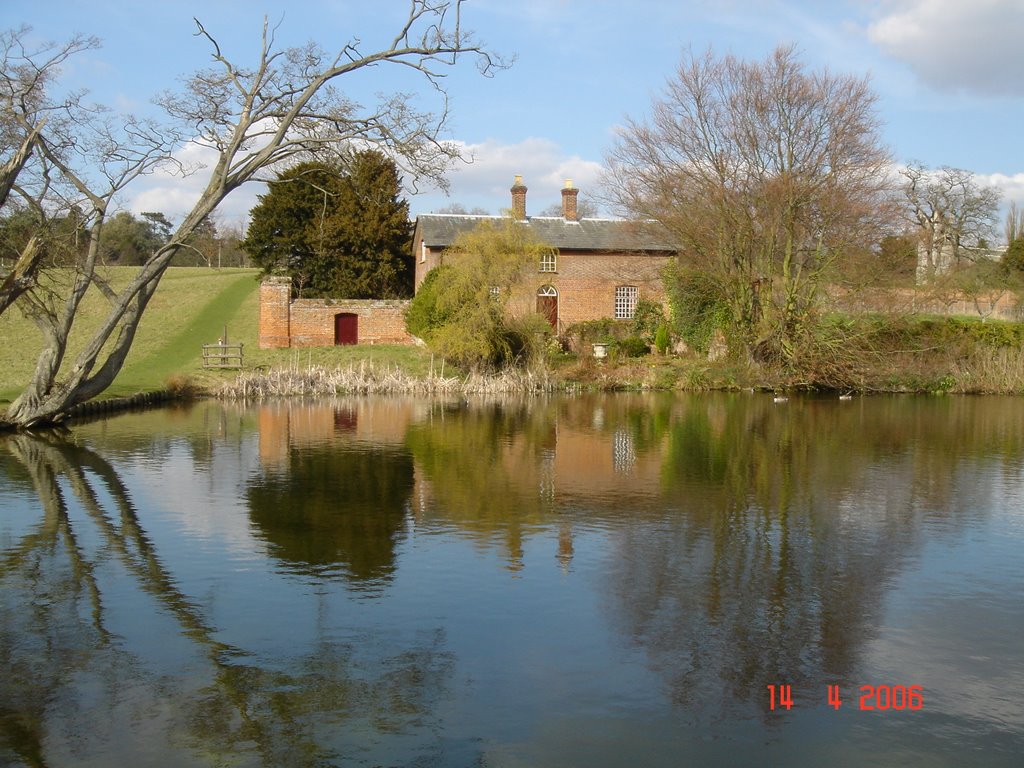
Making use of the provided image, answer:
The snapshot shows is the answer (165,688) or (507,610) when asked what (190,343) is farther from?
(165,688)

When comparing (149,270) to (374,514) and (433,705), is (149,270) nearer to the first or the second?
(374,514)

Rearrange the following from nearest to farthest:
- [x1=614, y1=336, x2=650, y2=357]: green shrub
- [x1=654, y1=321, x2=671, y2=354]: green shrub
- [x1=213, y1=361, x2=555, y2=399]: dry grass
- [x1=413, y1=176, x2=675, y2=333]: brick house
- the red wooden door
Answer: [x1=213, y1=361, x2=555, y2=399]: dry grass, [x1=614, y1=336, x2=650, y2=357]: green shrub, [x1=654, y1=321, x2=671, y2=354]: green shrub, the red wooden door, [x1=413, y1=176, x2=675, y2=333]: brick house

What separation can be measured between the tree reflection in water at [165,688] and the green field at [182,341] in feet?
46.9

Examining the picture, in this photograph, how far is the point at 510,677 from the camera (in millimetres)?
5980

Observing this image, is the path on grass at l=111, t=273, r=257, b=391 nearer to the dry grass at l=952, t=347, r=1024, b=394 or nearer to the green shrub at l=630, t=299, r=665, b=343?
the green shrub at l=630, t=299, r=665, b=343

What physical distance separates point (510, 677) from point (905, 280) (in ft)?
75.7

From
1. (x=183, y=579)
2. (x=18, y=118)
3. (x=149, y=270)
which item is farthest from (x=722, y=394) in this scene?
(x=183, y=579)

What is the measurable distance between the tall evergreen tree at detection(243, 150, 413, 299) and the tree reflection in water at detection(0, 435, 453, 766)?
2919 centimetres

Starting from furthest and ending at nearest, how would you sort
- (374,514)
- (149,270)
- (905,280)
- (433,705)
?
(905,280) → (149,270) → (374,514) → (433,705)

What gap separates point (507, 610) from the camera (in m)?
7.26

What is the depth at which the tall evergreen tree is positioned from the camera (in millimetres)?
36000

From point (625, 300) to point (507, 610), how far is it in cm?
2966

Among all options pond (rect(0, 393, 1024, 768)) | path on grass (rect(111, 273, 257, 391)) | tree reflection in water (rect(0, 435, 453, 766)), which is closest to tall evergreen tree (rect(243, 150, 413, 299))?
path on grass (rect(111, 273, 257, 391))

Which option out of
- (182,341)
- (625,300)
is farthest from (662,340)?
(182,341)
